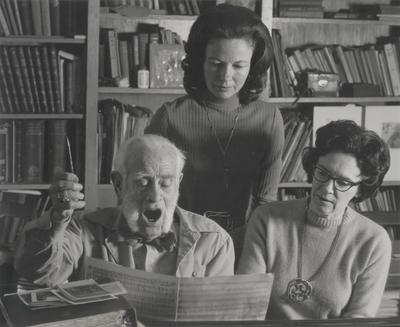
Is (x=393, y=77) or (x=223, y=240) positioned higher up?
(x=393, y=77)

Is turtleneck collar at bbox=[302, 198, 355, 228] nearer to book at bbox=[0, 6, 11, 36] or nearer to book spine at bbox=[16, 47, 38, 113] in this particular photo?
book spine at bbox=[16, 47, 38, 113]

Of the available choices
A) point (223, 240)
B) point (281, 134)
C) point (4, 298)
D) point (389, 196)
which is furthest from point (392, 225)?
point (4, 298)

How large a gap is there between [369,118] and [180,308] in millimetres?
1713

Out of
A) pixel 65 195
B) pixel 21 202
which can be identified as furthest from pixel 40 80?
pixel 65 195

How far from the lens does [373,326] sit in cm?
121

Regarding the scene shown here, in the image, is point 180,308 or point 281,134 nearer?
point 180,308

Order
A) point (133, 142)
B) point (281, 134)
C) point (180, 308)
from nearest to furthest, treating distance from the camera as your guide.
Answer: point (180, 308) → point (133, 142) → point (281, 134)

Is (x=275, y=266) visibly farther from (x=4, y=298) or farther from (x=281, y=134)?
(x=4, y=298)

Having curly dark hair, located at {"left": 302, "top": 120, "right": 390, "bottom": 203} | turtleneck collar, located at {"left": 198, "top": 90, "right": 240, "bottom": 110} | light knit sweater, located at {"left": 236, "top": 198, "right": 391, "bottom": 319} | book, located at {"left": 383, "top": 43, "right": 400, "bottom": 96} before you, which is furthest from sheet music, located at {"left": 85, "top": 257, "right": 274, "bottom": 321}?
book, located at {"left": 383, "top": 43, "right": 400, "bottom": 96}

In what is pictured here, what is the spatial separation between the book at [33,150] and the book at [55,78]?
0.12 metres

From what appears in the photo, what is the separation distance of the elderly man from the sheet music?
18 centimetres

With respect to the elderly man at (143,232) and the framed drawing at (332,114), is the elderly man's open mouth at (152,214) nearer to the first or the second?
the elderly man at (143,232)

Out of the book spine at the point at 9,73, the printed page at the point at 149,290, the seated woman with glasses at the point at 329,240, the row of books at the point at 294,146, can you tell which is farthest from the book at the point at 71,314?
the row of books at the point at 294,146

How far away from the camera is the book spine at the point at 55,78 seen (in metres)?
2.38
